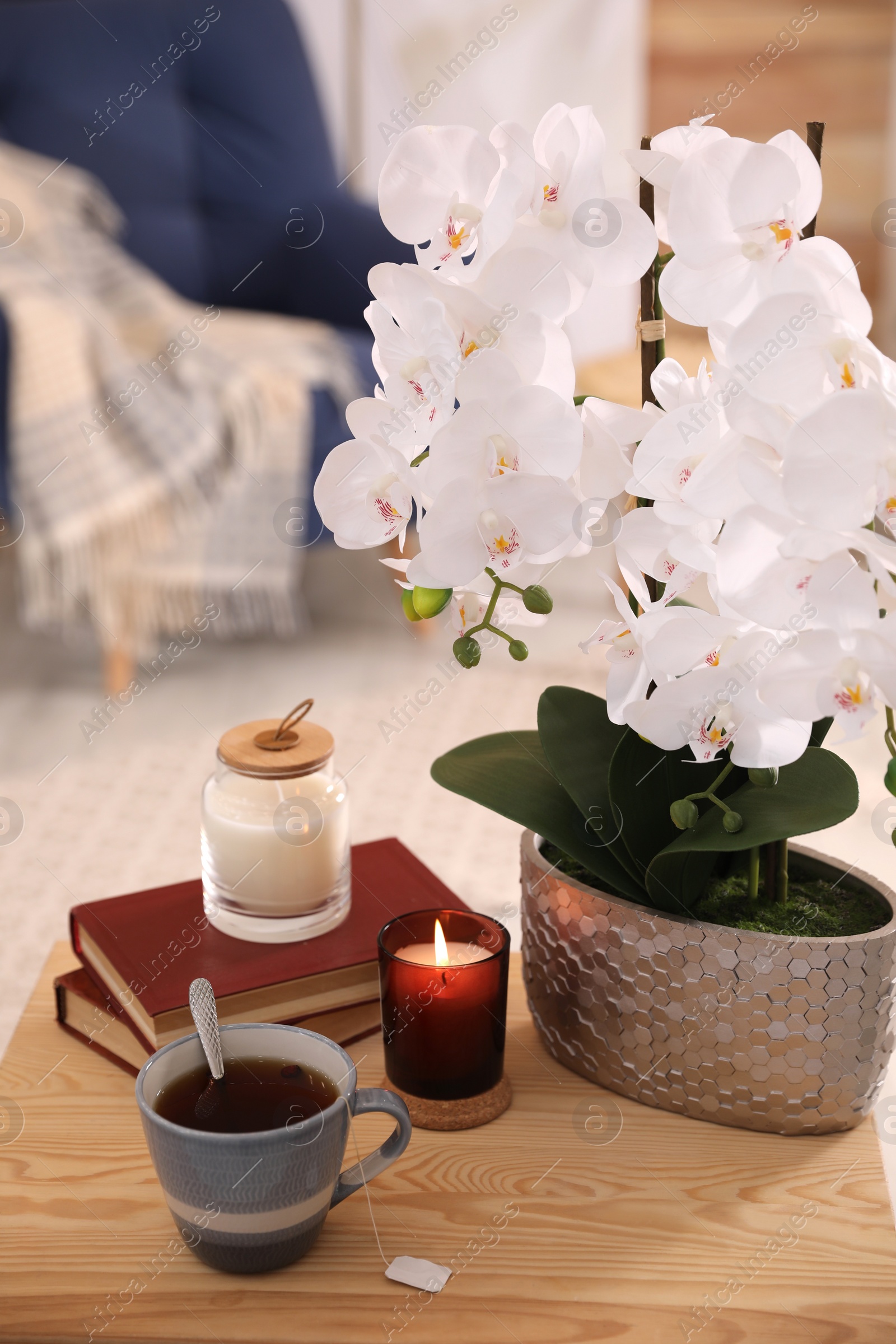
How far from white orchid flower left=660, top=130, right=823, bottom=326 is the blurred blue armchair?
1.95 metres

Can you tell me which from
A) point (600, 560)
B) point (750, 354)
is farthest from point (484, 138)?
point (600, 560)

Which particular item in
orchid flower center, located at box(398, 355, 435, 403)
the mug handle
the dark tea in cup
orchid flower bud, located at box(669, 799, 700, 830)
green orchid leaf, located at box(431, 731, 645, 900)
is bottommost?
the mug handle

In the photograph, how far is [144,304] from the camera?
2.31 metres

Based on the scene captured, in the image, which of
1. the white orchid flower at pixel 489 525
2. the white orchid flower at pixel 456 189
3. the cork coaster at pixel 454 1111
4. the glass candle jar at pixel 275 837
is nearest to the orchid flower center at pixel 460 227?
the white orchid flower at pixel 456 189

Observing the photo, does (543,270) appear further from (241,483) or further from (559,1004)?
(241,483)

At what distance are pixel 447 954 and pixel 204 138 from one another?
7.79 feet

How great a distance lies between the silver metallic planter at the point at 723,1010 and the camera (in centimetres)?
65

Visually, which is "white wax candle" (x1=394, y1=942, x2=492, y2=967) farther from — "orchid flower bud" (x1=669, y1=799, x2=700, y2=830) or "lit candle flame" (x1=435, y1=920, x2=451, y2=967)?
"orchid flower bud" (x1=669, y1=799, x2=700, y2=830)

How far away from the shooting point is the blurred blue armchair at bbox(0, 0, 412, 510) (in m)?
2.52

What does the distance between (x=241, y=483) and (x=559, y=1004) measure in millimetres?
1542

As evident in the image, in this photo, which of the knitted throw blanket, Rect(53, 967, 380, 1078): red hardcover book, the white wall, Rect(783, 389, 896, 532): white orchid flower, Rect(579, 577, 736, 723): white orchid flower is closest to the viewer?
Rect(783, 389, 896, 532): white orchid flower

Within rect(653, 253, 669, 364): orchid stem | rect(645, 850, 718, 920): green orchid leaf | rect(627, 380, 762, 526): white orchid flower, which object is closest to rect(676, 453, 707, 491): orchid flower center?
rect(627, 380, 762, 526): white orchid flower

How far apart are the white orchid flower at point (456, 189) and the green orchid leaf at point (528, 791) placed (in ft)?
0.96

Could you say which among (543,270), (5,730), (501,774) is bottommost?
(5,730)
